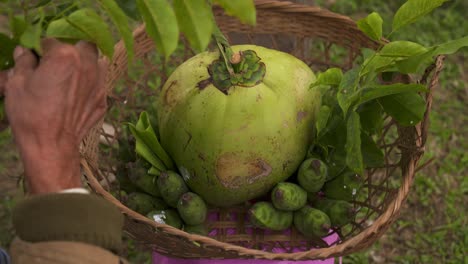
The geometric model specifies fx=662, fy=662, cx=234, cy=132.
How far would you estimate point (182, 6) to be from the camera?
901 mm

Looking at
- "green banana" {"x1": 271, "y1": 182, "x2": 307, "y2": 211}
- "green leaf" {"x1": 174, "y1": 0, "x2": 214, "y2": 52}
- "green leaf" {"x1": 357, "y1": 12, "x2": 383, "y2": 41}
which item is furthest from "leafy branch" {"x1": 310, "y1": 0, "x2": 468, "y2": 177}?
"green leaf" {"x1": 174, "y1": 0, "x2": 214, "y2": 52}

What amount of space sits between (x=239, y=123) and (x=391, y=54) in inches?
13.6

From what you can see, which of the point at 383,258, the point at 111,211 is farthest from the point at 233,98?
the point at 383,258

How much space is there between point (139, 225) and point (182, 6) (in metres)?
0.57

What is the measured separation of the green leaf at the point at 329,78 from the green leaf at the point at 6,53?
0.65 metres

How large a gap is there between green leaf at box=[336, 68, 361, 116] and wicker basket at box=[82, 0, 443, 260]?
18 cm

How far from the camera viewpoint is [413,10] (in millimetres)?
1371

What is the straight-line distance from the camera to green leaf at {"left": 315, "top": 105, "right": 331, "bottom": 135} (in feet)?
4.68

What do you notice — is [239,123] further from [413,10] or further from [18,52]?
[18,52]

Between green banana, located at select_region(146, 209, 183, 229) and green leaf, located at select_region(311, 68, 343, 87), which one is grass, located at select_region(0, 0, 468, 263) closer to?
green banana, located at select_region(146, 209, 183, 229)

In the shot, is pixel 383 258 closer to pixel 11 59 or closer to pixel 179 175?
pixel 179 175

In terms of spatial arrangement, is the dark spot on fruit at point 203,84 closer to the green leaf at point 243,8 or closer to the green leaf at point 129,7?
the green leaf at point 129,7

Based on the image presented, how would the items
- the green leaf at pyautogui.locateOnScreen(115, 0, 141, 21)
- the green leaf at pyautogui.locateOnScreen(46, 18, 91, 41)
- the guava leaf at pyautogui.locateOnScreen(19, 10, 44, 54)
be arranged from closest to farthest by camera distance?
the guava leaf at pyautogui.locateOnScreen(19, 10, 44, 54)
the green leaf at pyautogui.locateOnScreen(46, 18, 91, 41)
the green leaf at pyautogui.locateOnScreen(115, 0, 141, 21)

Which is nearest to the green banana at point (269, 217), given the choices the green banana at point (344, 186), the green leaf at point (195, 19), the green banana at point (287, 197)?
the green banana at point (287, 197)
